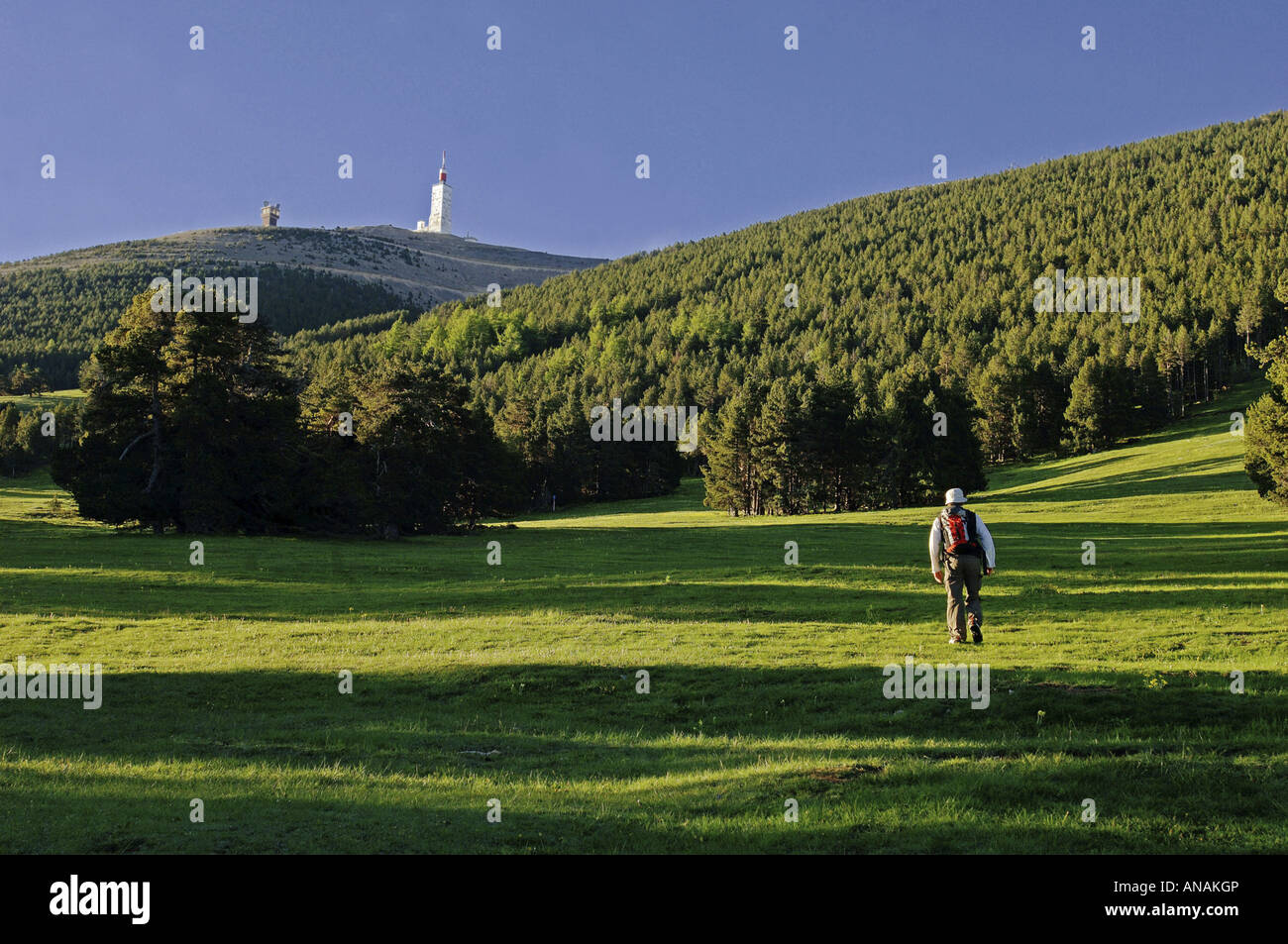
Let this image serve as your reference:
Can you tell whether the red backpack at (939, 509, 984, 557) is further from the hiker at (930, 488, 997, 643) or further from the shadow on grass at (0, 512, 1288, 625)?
the shadow on grass at (0, 512, 1288, 625)

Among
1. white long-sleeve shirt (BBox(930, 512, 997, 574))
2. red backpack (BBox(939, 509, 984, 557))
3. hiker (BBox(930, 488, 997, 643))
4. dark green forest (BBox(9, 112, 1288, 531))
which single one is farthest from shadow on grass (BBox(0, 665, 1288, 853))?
dark green forest (BBox(9, 112, 1288, 531))

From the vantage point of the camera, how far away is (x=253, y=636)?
25609 mm

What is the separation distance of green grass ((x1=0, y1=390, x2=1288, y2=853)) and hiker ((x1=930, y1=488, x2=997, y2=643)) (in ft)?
4.65

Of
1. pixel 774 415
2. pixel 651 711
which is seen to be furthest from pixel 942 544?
pixel 774 415

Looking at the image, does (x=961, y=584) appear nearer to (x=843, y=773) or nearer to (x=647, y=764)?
(x=843, y=773)

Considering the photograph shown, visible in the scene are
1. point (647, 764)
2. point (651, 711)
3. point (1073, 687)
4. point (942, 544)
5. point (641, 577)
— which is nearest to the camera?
point (647, 764)

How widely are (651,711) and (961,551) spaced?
7997 millimetres

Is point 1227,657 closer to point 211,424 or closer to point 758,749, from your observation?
point 758,749

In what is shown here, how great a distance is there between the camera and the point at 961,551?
761 inches

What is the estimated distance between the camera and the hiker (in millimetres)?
19203

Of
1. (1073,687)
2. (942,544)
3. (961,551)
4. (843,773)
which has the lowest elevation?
(843,773)

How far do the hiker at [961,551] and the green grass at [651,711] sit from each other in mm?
1418

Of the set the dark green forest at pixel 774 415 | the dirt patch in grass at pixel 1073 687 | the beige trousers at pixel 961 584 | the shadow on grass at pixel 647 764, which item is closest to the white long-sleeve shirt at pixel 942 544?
the beige trousers at pixel 961 584
